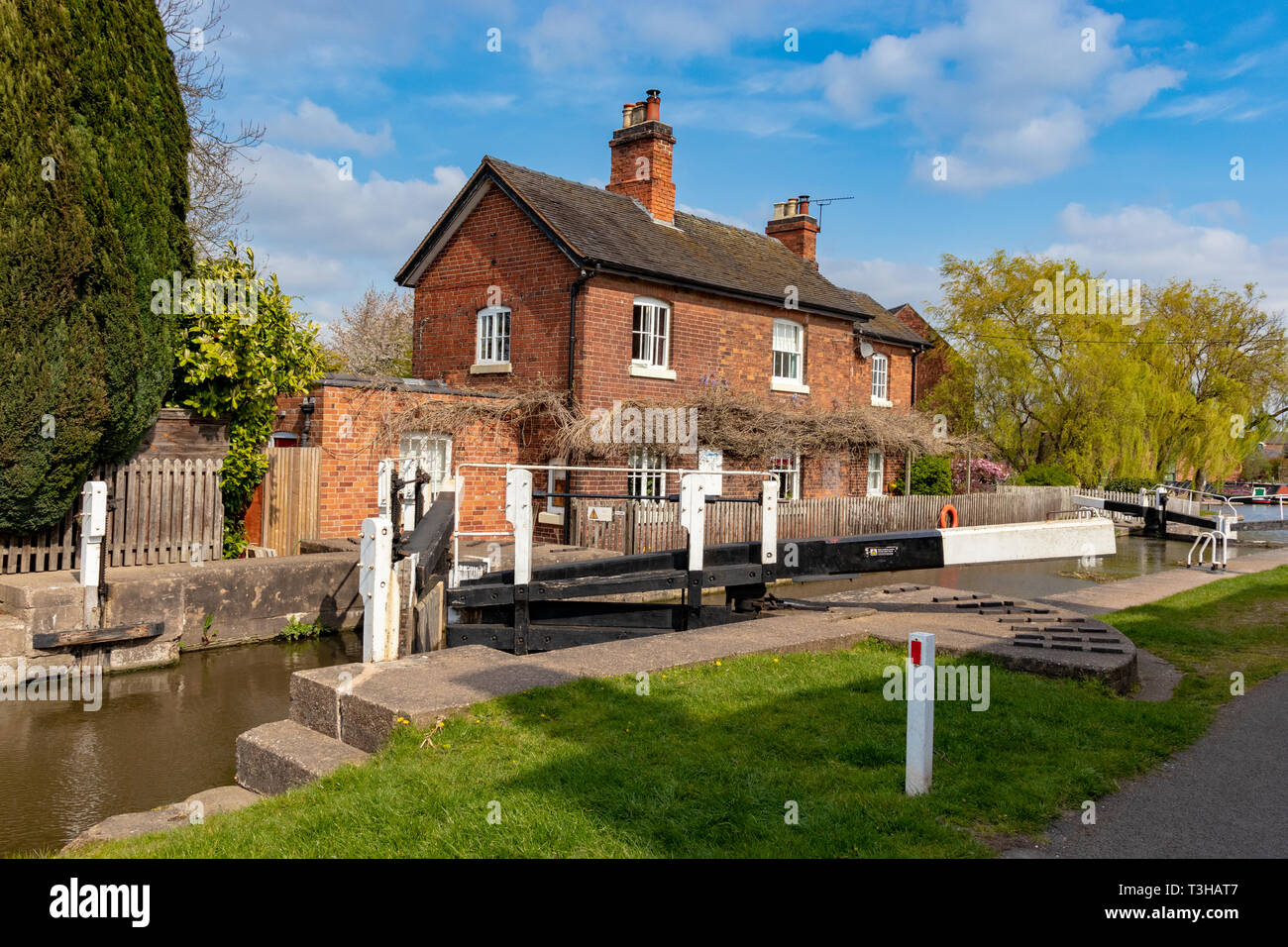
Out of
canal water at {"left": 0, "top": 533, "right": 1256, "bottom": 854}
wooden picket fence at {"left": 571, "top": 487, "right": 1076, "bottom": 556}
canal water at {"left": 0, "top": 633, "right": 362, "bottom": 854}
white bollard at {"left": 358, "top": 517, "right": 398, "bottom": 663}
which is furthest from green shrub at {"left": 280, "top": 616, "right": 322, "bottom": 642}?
white bollard at {"left": 358, "top": 517, "right": 398, "bottom": 663}

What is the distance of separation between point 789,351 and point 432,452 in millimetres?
9977

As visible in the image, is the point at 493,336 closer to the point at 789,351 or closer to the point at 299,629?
the point at 789,351

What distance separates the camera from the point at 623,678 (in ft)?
22.0

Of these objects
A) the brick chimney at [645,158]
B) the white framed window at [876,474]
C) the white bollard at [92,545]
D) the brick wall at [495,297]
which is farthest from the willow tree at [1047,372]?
the white bollard at [92,545]

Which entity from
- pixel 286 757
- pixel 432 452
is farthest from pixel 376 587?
pixel 432 452

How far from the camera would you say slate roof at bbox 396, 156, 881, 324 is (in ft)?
63.7

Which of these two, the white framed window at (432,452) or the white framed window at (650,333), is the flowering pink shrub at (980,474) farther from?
the white framed window at (432,452)

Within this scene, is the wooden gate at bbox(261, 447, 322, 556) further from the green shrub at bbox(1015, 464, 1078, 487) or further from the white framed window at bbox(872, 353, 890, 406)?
the green shrub at bbox(1015, 464, 1078, 487)

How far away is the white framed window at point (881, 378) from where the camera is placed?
95.3 ft

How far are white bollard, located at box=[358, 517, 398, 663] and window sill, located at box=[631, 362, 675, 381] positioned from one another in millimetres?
13248

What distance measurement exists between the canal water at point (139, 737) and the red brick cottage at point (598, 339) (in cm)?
482

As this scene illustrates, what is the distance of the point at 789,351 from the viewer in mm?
23797

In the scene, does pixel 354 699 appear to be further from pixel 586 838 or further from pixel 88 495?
pixel 88 495

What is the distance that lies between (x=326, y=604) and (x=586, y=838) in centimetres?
932
